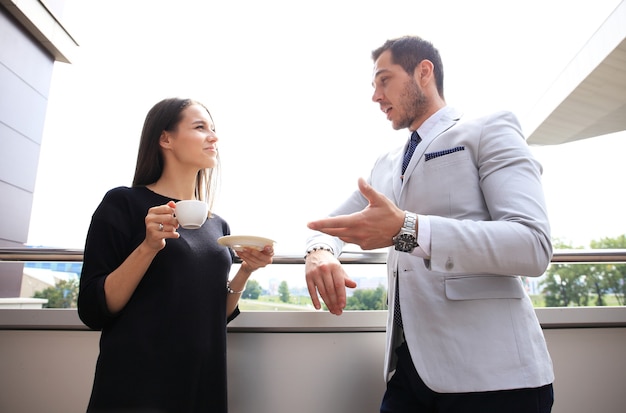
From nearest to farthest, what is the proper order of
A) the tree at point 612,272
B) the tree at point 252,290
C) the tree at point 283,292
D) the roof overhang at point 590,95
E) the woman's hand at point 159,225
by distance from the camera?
the woman's hand at point 159,225
the tree at point 252,290
the tree at point 283,292
the roof overhang at point 590,95
the tree at point 612,272

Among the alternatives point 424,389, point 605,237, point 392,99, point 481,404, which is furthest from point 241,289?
point 605,237

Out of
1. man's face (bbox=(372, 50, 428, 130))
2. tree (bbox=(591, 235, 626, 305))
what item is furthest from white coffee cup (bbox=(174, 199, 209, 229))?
tree (bbox=(591, 235, 626, 305))

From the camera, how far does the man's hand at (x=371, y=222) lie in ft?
2.77

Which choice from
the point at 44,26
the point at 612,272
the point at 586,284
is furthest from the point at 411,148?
the point at 612,272

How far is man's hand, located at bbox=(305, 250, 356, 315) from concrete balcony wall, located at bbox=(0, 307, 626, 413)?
0.49 m

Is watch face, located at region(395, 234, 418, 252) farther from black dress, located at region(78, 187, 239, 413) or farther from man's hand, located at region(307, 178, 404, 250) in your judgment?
black dress, located at region(78, 187, 239, 413)

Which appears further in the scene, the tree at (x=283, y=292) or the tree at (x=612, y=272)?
the tree at (x=612, y=272)

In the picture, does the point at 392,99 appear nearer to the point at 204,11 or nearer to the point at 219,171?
the point at 219,171

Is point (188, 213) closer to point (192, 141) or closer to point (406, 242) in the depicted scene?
point (192, 141)

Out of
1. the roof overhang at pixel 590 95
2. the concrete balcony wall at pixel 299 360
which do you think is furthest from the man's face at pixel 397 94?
the roof overhang at pixel 590 95

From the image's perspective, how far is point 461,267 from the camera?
851 mm

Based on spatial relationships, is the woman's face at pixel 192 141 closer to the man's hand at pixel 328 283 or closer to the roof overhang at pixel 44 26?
the man's hand at pixel 328 283

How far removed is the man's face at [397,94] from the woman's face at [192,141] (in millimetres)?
666

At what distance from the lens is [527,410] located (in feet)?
2.86
